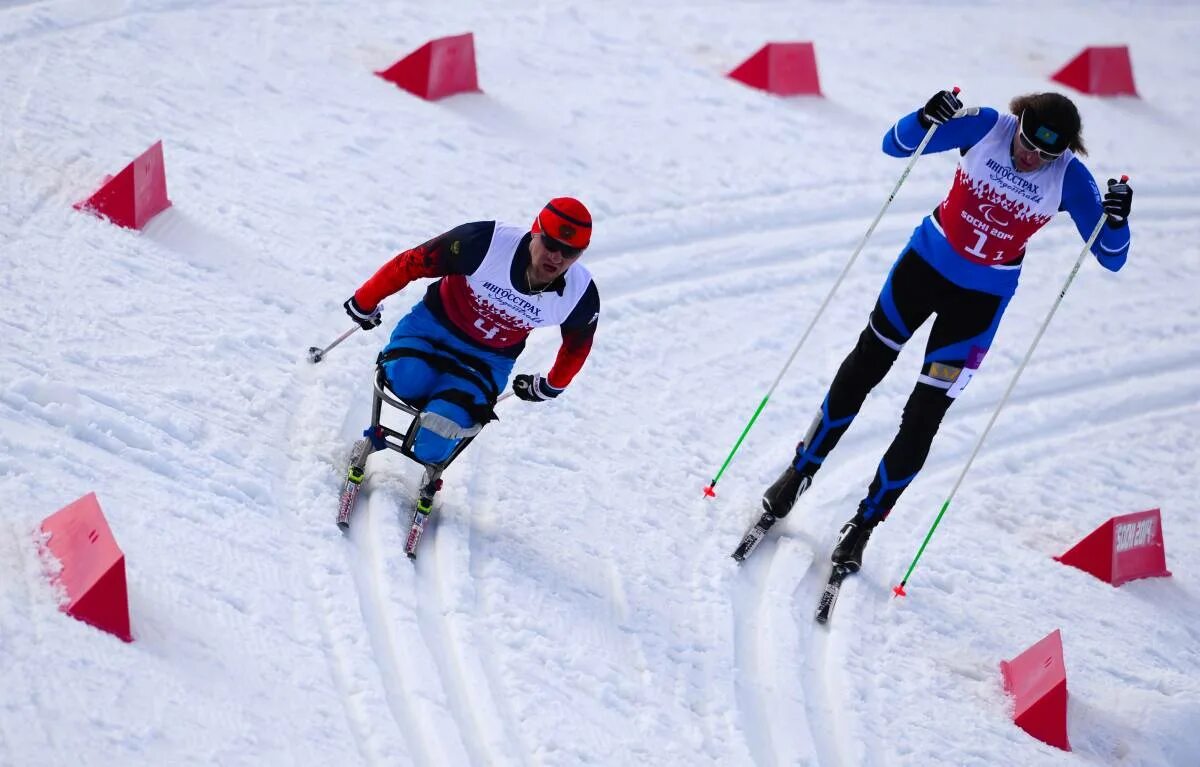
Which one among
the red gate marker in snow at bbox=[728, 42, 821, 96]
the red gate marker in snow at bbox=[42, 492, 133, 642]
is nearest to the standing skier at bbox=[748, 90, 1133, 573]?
the red gate marker in snow at bbox=[42, 492, 133, 642]

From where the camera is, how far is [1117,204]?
18.6ft

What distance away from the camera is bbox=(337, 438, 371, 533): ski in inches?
217

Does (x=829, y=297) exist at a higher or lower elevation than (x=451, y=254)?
lower

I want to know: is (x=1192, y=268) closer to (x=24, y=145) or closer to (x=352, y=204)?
(x=352, y=204)

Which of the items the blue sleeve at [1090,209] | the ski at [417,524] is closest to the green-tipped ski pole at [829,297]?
the blue sleeve at [1090,209]

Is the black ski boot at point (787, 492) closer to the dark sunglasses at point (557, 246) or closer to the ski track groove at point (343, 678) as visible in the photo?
the dark sunglasses at point (557, 246)

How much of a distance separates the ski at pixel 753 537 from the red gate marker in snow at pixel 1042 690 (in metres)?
1.32

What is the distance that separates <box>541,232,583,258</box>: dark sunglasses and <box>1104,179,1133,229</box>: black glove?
2363 millimetres

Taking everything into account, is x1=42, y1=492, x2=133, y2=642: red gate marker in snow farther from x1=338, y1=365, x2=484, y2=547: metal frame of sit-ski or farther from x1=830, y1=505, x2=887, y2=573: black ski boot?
x1=830, y1=505, x2=887, y2=573: black ski boot

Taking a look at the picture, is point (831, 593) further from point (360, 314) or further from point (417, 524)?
point (360, 314)

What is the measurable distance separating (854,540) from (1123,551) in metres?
1.64

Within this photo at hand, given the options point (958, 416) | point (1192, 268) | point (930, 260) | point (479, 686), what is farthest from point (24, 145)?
point (1192, 268)

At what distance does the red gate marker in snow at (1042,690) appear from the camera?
18.6ft

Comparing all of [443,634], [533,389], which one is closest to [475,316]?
[533,389]
